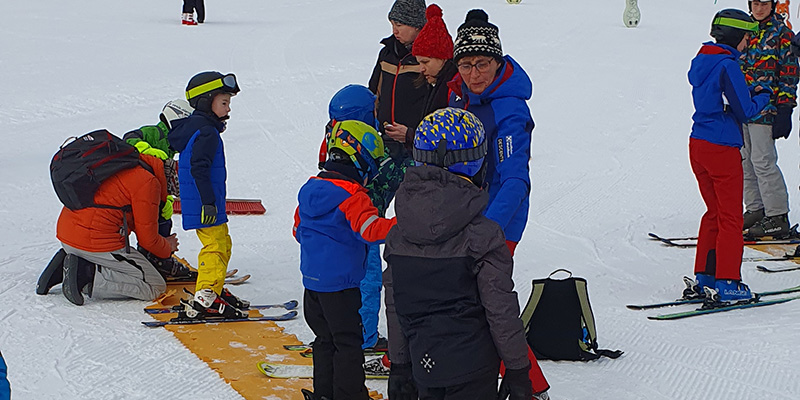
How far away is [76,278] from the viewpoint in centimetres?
547

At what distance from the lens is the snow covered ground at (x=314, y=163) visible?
15.0 ft

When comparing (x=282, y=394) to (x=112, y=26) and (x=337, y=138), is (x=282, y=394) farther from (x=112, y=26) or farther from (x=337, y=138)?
(x=112, y=26)

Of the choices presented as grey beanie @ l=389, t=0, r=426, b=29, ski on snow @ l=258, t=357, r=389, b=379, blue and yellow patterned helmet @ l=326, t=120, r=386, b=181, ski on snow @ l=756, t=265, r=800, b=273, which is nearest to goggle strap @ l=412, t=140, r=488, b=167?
blue and yellow patterned helmet @ l=326, t=120, r=386, b=181

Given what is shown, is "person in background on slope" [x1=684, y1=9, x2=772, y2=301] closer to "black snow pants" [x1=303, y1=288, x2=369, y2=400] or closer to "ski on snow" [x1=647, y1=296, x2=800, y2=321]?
"ski on snow" [x1=647, y1=296, x2=800, y2=321]

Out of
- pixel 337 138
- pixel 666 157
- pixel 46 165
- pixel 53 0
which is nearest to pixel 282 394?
pixel 337 138

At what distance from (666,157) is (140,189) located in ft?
20.3

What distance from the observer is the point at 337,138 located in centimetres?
393

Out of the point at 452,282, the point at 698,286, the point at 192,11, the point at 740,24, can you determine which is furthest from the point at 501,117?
the point at 192,11

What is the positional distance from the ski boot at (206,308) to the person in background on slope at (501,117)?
2.13 meters

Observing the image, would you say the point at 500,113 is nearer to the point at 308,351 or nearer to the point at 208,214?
the point at 308,351

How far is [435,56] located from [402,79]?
1.76 ft

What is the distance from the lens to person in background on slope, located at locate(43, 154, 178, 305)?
552cm

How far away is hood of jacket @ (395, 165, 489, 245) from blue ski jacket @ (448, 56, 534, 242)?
0.64m

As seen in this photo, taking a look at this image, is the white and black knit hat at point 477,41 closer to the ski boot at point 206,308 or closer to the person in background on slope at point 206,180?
the person in background on slope at point 206,180
